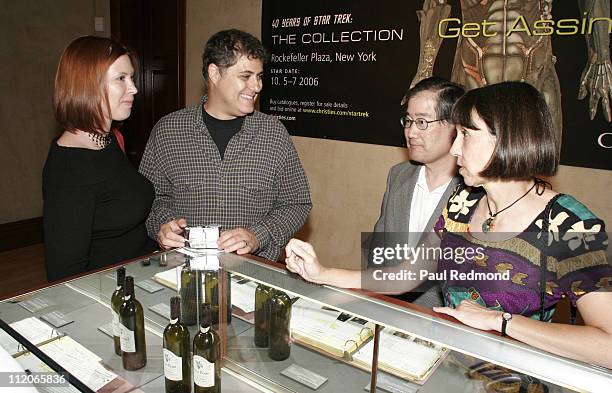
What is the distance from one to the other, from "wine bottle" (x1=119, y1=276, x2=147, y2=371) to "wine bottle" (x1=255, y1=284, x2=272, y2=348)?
0.31 metres

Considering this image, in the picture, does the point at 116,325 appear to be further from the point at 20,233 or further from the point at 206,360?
the point at 20,233

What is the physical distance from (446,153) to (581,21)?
60.1 inches

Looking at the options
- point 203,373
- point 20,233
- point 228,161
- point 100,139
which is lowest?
point 20,233

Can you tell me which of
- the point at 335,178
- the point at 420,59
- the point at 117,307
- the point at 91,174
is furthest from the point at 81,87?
the point at 335,178

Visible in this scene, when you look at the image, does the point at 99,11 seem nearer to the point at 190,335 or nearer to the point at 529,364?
the point at 190,335

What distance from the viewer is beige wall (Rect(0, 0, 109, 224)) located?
5109mm

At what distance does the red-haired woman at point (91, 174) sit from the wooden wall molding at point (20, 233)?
163 inches

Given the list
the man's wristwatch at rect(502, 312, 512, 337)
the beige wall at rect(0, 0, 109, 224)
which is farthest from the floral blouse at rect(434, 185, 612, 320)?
the beige wall at rect(0, 0, 109, 224)

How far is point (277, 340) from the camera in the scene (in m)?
1.28

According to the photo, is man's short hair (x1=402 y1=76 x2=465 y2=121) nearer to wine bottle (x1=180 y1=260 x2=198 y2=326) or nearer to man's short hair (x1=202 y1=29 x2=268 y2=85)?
man's short hair (x1=202 y1=29 x2=268 y2=85)

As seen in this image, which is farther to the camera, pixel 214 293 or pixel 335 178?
pixel 335 178

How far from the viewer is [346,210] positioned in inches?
167

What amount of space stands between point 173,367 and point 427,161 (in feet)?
5.18

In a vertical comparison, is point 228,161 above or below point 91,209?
above
